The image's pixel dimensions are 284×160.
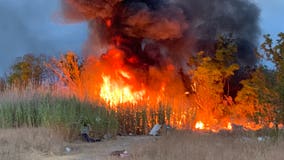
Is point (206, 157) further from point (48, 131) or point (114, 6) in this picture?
point (114, 6)

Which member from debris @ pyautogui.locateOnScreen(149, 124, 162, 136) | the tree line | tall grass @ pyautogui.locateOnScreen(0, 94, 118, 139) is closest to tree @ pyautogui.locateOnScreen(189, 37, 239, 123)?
the tree line

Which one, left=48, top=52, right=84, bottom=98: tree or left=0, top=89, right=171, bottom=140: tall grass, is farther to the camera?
Answer: left=48, top=52, right=84, bottom=98: tree

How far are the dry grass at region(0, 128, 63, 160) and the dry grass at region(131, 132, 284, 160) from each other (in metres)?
2.38

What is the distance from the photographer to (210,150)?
9.80m

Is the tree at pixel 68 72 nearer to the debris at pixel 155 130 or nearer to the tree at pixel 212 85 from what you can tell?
the debris at pixel 155 130

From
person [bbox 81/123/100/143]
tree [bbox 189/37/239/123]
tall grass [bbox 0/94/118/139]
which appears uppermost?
tree [bbox 189/37/239/123]

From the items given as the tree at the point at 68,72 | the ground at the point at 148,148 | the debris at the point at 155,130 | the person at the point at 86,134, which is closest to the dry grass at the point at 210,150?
the ground at the point at 148,148

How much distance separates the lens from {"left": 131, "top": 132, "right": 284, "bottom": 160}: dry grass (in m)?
9.02

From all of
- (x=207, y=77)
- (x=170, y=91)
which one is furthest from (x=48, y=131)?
(x=170, y=91)

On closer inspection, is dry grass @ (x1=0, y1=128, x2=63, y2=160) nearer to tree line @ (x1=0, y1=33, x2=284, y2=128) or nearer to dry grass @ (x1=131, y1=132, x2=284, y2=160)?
dry grass @ (x1=131, y1=132, x2=284, y2=160)

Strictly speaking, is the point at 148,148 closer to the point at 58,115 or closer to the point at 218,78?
the point at 58,115

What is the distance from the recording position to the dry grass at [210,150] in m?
9.02

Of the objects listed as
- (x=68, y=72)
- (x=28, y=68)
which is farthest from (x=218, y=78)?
(x=28, y=68)

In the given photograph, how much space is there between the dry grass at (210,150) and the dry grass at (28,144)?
2377 millimetres
